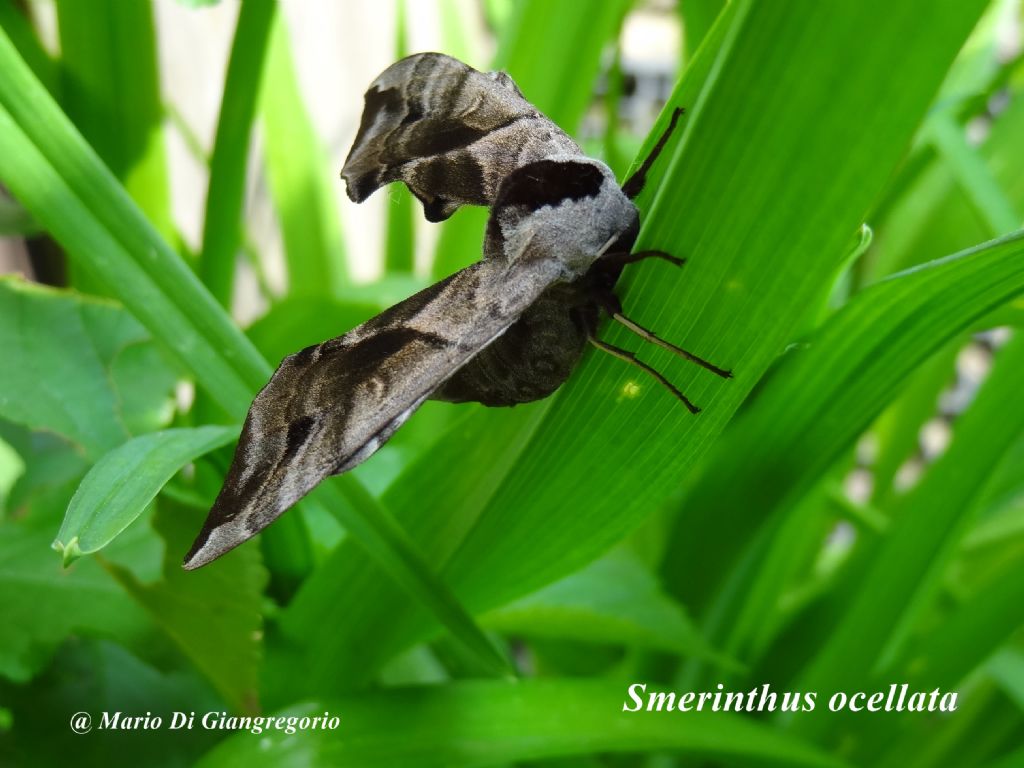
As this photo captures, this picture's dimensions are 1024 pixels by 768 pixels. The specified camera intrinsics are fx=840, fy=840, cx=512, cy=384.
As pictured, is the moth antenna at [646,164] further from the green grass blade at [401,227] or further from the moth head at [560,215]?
the green grass blade at [401,227]

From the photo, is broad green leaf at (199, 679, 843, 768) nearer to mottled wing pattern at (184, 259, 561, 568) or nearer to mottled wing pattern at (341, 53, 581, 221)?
mottled wing pattern at (184, 259, 561, 568)

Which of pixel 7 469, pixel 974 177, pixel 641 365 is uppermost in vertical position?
pixel 974 177

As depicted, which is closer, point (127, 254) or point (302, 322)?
point (127, 254)

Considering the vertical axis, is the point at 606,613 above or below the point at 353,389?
below

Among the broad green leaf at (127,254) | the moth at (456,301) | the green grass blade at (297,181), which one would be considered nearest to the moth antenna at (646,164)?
the moth at (456,301)

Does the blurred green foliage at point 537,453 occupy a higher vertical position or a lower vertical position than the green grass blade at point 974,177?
lower

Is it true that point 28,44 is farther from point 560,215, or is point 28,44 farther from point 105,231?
point 560,215

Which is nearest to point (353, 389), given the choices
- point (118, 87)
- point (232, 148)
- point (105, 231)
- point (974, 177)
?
point (105, 231)
